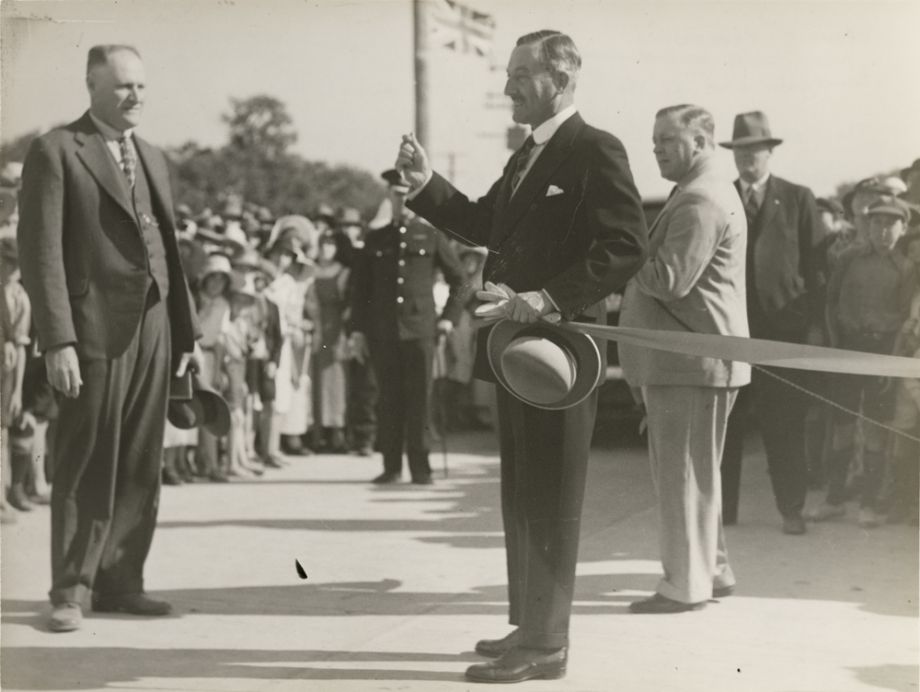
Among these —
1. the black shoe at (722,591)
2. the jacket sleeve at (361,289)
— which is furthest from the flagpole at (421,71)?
the jacket sleeve at (361,289)

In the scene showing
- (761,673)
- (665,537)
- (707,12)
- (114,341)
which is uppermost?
(707,12)

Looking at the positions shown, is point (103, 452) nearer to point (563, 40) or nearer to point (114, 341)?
point (114, 341)

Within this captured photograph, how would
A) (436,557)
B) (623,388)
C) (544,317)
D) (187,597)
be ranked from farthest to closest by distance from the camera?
(623,388) → (436,557) → (187,597) → (544,317)

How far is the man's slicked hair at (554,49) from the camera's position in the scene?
4.61m

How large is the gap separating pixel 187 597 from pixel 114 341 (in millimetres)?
1126

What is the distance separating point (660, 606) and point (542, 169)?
1.79m

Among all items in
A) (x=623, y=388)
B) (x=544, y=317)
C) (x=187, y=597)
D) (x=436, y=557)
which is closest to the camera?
(x=544, y=317)

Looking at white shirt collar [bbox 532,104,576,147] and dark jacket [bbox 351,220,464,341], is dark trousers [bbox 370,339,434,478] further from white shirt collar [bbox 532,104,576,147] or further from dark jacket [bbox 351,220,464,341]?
white shirt collar [bbox 532,104,576,147]

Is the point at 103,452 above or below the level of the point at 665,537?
above

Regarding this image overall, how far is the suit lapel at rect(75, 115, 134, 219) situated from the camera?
5.32 meters

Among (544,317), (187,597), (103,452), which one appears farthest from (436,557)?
(544,317)

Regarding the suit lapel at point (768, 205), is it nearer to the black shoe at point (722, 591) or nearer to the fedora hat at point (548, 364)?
the black shoe at point (722, 591)

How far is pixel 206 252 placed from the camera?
30.3ft

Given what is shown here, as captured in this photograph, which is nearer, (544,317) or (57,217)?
(544,317)
